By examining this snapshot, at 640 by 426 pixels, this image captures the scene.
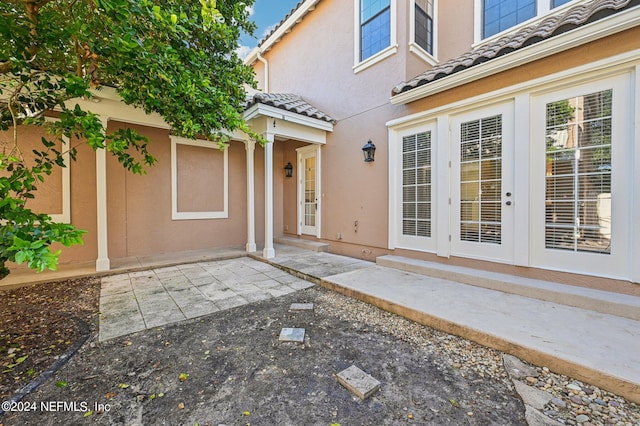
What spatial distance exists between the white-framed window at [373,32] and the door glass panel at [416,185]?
69.3 inches

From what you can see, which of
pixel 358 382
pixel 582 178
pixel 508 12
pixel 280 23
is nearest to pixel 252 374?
pixel 358 382

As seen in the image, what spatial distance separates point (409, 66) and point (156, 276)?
220 inches

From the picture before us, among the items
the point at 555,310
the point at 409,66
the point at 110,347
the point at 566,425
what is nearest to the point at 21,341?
the point at 110,347

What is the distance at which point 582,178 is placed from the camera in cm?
286

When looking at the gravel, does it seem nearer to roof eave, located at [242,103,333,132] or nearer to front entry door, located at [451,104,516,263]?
front entry door, located at [451,104,516,263]

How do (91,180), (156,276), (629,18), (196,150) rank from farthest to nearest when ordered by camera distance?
(196,150), (91,180), (156,276), (629,18)

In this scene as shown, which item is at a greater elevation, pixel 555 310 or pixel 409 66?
pixel 409 66

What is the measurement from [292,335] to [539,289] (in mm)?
2785

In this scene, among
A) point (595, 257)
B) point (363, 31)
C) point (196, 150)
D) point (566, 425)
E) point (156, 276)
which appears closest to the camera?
point (566, 425)

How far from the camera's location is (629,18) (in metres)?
2.46

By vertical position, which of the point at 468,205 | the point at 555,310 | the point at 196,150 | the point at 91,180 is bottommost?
the point at 555,310

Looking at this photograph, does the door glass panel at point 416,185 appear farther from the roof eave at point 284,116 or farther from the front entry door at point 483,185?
the roof eave at point 284,116

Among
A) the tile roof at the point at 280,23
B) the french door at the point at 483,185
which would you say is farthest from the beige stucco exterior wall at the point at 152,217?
the french door at the point at 483,185

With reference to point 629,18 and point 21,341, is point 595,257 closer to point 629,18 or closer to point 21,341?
point 629,18
